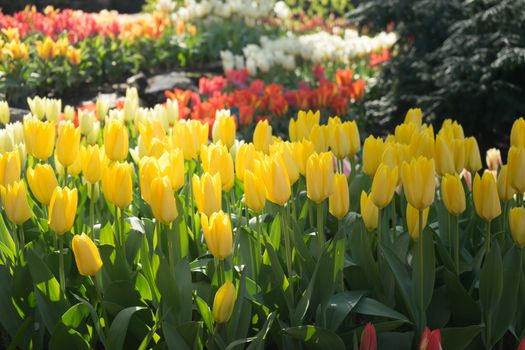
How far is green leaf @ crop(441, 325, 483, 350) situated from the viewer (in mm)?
1576

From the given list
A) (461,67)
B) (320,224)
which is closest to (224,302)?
(320,224)

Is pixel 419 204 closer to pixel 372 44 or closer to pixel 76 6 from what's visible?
pixel 372 44

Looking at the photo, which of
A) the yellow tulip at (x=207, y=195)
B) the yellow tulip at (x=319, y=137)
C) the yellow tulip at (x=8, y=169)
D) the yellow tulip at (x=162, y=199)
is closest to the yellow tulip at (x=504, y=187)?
the yellow tulip at (x=319, y=137)

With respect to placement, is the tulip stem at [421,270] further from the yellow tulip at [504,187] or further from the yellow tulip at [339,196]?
the yellow tulip at [504,187]

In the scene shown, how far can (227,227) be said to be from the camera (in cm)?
153

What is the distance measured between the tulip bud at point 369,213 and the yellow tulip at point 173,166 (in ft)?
1.52

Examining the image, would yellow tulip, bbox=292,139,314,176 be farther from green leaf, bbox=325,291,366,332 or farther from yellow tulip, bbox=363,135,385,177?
green leaf, bbox=325,291,366,332

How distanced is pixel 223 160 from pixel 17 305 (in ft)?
2.07

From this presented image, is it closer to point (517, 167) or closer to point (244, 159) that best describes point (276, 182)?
point (244, 159)

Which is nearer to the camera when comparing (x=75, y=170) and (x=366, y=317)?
(x=366, y=317)

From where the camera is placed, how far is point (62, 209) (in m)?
1.62

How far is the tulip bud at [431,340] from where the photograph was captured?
1.31 m

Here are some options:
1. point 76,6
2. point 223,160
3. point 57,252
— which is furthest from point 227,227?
point 76,6

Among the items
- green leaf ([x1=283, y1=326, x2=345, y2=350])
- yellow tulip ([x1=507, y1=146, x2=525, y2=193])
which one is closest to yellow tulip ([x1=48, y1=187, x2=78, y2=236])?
green leaf ([x1=283, y1=326, x2=345, y2=350])
